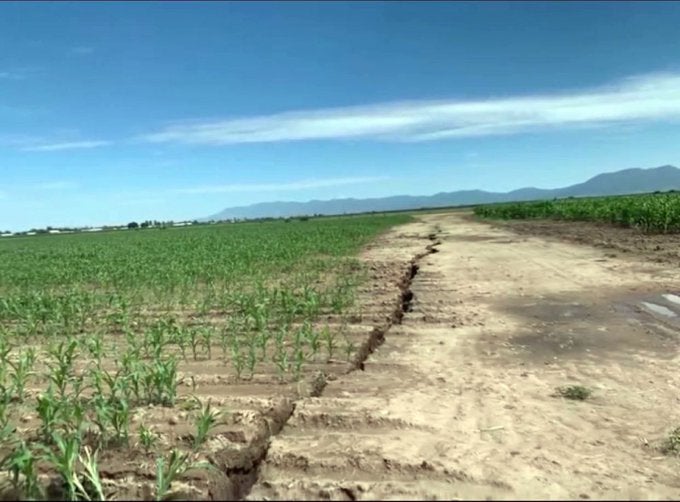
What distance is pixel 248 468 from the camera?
4215 millimetres

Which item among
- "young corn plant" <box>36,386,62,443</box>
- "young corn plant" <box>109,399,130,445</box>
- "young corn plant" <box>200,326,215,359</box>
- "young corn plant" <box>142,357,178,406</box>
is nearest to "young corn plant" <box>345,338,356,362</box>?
"young corn plant" <box>200,326,215,359</box>

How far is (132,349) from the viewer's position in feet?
24.8

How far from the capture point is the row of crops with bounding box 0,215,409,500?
421 centimetres

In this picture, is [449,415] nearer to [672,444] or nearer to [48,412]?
[672,444]

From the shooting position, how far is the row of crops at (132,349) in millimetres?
4211

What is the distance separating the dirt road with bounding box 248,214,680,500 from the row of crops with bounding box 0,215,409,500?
0.83 m

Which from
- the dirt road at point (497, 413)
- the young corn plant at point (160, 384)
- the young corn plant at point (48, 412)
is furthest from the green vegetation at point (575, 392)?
the young corn plant at point (48, 412)

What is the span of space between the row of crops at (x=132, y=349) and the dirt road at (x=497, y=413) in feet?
2.73

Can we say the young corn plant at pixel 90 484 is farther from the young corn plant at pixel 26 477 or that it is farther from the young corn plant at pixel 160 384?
the young corn plant at pixel 160 384

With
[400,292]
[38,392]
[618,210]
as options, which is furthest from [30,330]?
[618,210]

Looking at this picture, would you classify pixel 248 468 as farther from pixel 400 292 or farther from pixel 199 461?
pixel 400 292

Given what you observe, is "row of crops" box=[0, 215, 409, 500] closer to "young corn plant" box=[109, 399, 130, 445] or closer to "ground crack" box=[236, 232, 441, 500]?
"young corn plant" box=[109, 399, 130, 445]

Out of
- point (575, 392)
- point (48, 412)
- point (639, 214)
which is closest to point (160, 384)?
point (48, 412)

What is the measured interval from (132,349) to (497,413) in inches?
186
